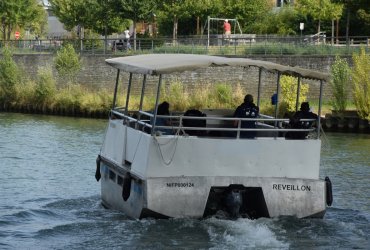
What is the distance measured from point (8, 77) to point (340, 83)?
21.7 m

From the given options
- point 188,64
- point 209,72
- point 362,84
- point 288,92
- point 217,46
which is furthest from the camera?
point 217,46

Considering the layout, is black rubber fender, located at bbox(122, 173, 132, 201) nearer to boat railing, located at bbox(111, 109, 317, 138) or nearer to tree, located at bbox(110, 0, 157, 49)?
boat railing, located at bbox(111, 109, 317, 138)

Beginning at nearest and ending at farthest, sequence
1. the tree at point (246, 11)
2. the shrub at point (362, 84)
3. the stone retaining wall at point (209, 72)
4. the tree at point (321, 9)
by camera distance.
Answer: the shrub at point (362, 84), the stone retaining wall at point (209, 72), the tree at point (321, 9), the tree at point (246, 11)

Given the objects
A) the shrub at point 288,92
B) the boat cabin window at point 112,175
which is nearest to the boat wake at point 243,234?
the boat cabin window at point 112,175

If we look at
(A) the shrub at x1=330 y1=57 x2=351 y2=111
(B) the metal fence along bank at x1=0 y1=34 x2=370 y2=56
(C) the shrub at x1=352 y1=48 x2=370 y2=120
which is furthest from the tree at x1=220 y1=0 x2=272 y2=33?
(C) the shrub at x1=352 y1=48 x2=370 y2=120

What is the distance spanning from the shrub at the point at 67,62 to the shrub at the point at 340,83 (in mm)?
17136

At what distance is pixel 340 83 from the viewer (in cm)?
4719

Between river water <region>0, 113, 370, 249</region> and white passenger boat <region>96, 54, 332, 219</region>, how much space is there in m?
0.34

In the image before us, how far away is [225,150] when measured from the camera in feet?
59.4

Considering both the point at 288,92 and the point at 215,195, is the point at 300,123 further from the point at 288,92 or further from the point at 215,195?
the point at 288,92

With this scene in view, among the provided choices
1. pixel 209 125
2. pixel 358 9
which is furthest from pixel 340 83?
pixel 209 125

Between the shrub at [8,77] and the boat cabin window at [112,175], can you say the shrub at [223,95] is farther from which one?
the boat cabin window at [112,175]

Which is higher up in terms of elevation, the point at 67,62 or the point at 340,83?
the point at 340,83

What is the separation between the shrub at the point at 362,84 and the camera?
44531mm
